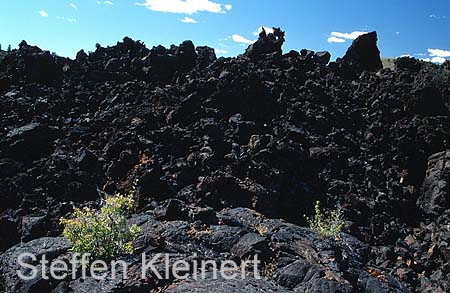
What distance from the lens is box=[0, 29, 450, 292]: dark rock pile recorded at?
965cm

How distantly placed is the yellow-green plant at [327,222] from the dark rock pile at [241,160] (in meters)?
0.28

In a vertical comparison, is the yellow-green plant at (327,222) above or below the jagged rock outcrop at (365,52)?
below

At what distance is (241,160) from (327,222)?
3.13m

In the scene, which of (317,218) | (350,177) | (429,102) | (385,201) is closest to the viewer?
(317,218)

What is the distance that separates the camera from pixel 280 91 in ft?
65.4

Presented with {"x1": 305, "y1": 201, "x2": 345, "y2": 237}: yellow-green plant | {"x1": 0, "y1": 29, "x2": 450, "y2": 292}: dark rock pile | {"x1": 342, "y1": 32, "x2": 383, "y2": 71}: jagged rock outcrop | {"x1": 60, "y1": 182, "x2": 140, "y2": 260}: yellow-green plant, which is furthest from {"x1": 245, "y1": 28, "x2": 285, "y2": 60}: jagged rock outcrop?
{"x1": 60, "y1": 182, "x2": 140, "y2": 260}: yellow-green plant

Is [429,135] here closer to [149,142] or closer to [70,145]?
[149,142]

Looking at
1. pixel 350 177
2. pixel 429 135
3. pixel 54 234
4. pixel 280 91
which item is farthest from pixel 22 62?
pixel 429 135

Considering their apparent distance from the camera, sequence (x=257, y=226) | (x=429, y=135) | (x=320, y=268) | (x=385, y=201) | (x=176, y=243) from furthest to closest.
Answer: (x=429, y=135)
(x=385, y=201)
(x=257, y=226)
(x=176, y=243)
(x=320, y=268)

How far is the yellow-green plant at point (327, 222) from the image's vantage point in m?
11.4

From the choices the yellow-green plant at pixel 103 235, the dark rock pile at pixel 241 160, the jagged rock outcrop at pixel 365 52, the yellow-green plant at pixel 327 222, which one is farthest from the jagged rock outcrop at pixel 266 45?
the yellow-green plant at pixel 103 235

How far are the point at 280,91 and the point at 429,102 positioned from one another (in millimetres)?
6077

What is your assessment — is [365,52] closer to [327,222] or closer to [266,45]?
[266,45]

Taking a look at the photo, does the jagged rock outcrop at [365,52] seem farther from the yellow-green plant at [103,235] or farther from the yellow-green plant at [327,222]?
the yellow-green plant at [103,235]
